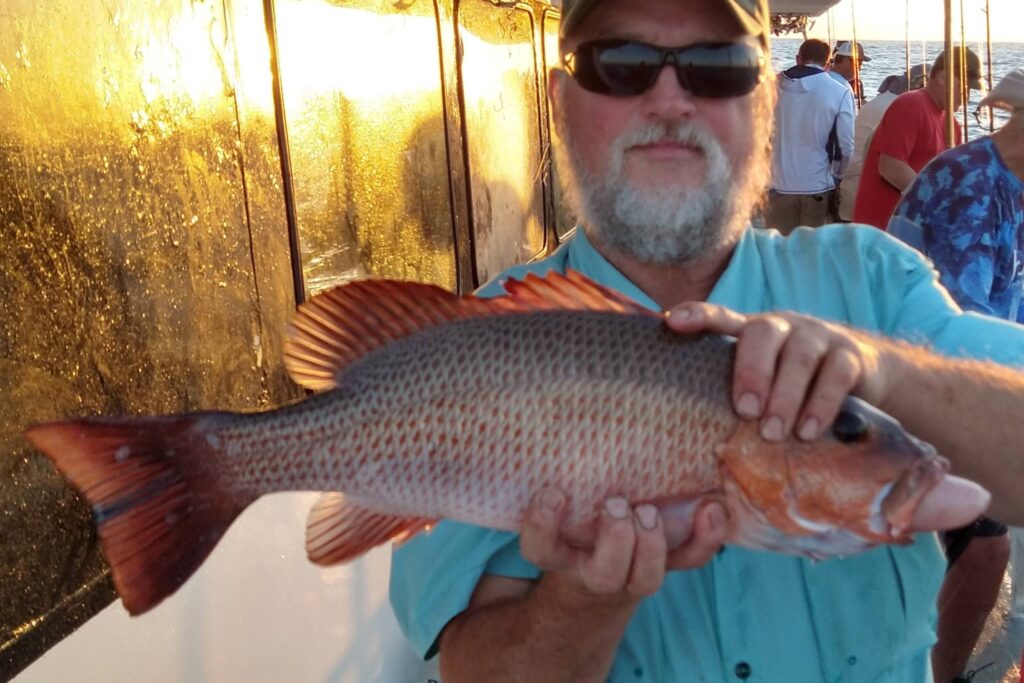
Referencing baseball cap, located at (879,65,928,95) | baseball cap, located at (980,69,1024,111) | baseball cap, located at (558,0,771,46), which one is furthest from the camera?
baseball cap, located at (879,65,928,95)

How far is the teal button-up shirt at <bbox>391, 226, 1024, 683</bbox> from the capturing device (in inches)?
67.2

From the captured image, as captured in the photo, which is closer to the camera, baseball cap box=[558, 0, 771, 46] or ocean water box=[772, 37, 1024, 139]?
baseball cap box=[558, 0, 771, 46]

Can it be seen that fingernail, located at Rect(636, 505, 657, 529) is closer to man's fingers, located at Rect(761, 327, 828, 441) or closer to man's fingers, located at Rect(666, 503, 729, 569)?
man's fingers, located at Rect(666, 503, 729, 569)

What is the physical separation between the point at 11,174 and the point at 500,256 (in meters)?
4.31

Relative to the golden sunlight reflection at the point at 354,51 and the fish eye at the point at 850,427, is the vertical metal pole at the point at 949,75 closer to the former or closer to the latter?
the golden sunlight reflection at the point at 354,51

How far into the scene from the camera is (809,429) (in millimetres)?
1410

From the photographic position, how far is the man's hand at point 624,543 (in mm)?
1452

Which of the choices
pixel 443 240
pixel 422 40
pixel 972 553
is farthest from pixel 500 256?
pixel 972 553

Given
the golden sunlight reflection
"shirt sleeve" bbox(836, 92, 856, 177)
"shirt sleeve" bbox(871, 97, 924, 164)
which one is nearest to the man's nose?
the golden sunlight reflection

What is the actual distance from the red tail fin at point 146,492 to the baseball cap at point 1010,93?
11.5 feet

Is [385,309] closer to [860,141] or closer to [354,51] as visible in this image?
[354,51]

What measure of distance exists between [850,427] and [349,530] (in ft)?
2.78

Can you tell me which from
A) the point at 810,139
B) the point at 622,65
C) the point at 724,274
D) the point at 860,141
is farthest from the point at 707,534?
the point at 860,141

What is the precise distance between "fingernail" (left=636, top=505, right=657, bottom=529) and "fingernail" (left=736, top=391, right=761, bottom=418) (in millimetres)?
208
